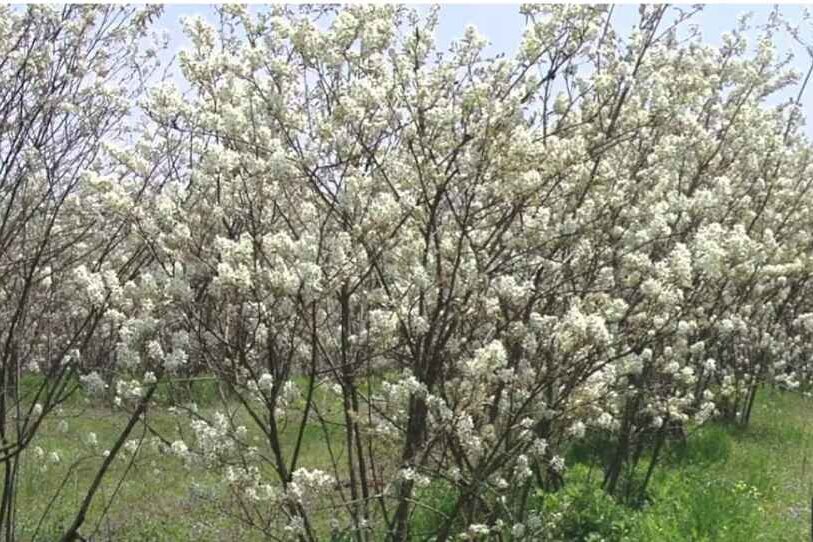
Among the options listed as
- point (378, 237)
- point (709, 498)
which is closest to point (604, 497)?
point (709, 498)

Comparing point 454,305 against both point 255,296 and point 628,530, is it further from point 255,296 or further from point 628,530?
point 628,530

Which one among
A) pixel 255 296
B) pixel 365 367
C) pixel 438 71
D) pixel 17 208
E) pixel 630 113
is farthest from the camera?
pixel 17 208

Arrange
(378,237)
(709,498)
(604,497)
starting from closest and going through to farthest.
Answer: (378,237) → (709,498) → (604,497)

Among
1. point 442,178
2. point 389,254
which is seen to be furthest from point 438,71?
point 389,254

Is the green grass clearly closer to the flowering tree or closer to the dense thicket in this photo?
the dense thicket

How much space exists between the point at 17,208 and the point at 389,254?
295cm

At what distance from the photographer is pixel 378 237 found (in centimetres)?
512

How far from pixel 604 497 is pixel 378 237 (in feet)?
10.4

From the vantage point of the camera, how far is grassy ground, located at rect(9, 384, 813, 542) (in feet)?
22.9

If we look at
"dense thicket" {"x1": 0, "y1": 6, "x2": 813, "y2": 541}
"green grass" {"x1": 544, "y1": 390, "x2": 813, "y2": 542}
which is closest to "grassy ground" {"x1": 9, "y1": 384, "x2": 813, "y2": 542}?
"green grass" {"x1": 544, "y1": 390, "x2": 813, "y2": 542}

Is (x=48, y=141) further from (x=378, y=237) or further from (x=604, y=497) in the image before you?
(x=604, y=497)

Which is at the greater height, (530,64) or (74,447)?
(530,64)

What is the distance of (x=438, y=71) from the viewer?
212 inches

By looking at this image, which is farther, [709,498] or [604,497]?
[604,497]
